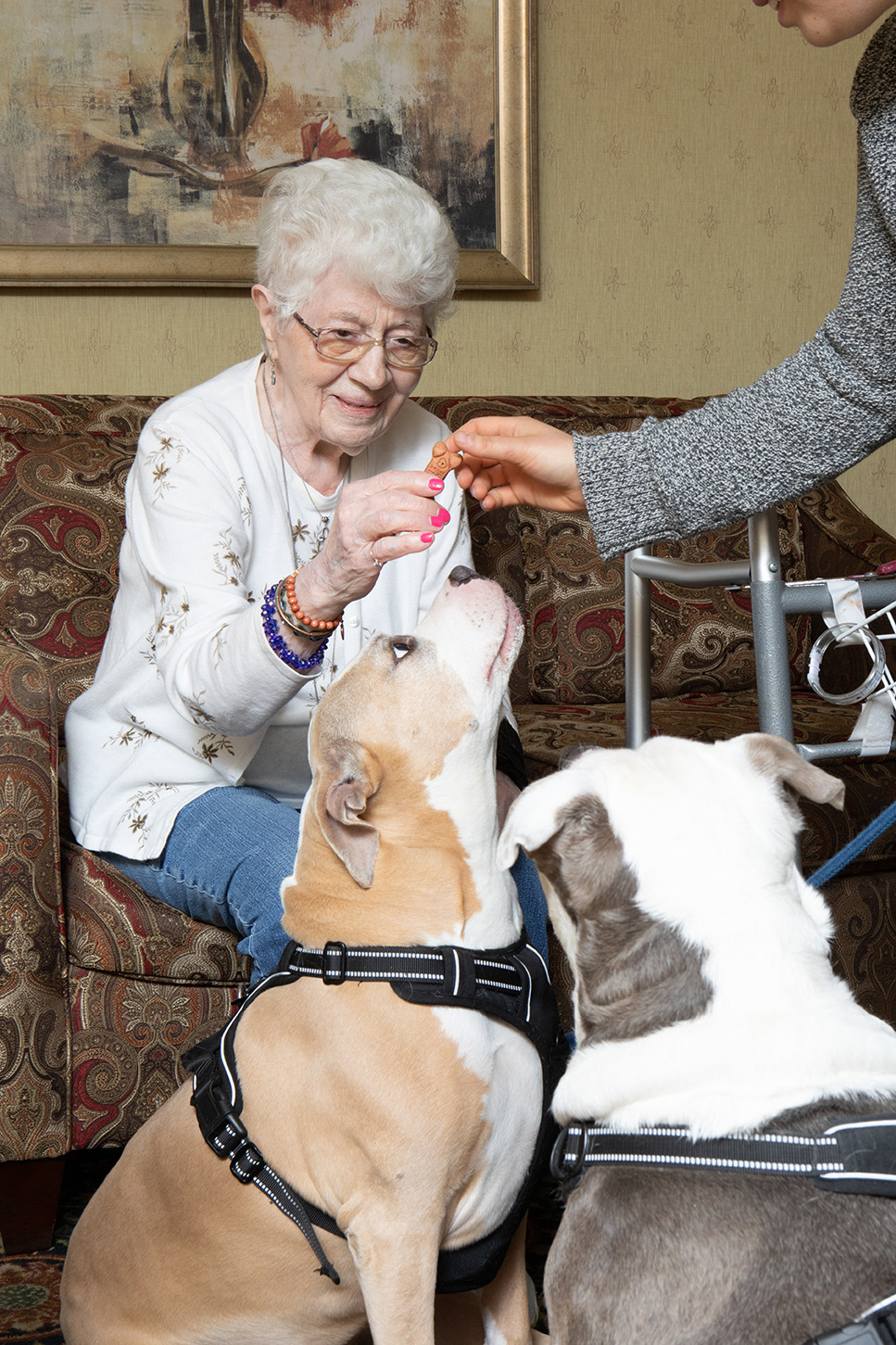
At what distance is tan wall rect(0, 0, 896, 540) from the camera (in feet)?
11.9

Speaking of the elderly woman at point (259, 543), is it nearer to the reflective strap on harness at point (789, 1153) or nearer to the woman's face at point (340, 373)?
the woman's face at point (340, 373)

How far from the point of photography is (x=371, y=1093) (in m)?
1.23

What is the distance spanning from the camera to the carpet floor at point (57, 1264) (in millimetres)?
1668

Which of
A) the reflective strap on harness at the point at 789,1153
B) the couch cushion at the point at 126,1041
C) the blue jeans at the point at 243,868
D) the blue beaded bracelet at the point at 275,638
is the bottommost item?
the couch cushion at the point at 126,1041

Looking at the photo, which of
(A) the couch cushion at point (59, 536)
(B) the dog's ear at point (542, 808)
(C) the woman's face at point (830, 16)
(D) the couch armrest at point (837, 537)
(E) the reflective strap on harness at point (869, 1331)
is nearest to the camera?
(E) the reflective strap on harness at point (869, 1331)

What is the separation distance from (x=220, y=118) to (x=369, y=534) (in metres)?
2.41

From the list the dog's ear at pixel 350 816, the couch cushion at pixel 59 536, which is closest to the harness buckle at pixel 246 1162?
the dog's ear at pixel 350 816

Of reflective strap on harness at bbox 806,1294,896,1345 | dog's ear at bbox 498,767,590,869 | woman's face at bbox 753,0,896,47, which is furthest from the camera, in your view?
woman's face at bbox 753,0,896,47

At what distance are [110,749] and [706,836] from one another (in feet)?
3.90

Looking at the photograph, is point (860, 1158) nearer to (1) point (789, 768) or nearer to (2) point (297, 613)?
(1) point (789, 768)

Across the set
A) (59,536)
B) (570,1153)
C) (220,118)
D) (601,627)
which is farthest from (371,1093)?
(220,118)

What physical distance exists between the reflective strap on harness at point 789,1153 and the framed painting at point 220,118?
9.60ft

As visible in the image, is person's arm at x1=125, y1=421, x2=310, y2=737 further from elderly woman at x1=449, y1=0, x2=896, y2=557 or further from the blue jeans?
elderly woman at x1=449, y1=0, x2=896, y2=557

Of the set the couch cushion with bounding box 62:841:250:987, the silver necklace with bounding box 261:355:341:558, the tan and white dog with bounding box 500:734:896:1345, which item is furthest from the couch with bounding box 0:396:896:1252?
the tan and white dog with bounding box 500:734:896:1345
